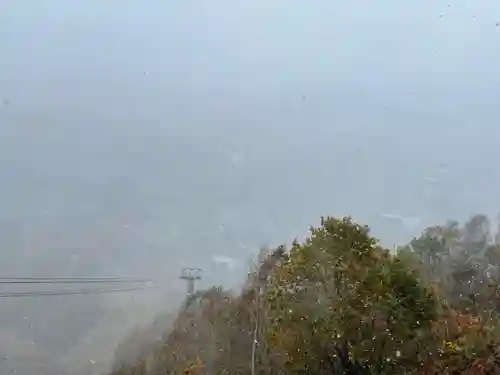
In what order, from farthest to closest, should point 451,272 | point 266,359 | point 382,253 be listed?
point 451,272 < point 266,359 < point 382,253

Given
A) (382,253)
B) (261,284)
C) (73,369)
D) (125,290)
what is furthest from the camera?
(125,290)

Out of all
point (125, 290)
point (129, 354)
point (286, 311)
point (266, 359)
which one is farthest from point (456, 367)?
point (125, 290)

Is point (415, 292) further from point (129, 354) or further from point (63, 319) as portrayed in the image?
point (63, 319)

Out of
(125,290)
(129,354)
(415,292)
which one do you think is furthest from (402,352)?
(125,290)

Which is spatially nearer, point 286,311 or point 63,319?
point 286,311

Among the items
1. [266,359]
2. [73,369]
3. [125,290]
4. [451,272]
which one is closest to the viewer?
[266,359]

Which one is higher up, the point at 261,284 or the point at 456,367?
the point at 261,284

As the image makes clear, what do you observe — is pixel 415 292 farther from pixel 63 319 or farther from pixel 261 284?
pixel 63 319

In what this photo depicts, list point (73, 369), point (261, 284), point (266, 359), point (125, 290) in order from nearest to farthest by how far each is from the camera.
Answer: point (266, 359) → point (261, 284) → point (73, 369) → point (125, 290)

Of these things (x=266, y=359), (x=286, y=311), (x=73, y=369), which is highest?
(x=286, y=311)
